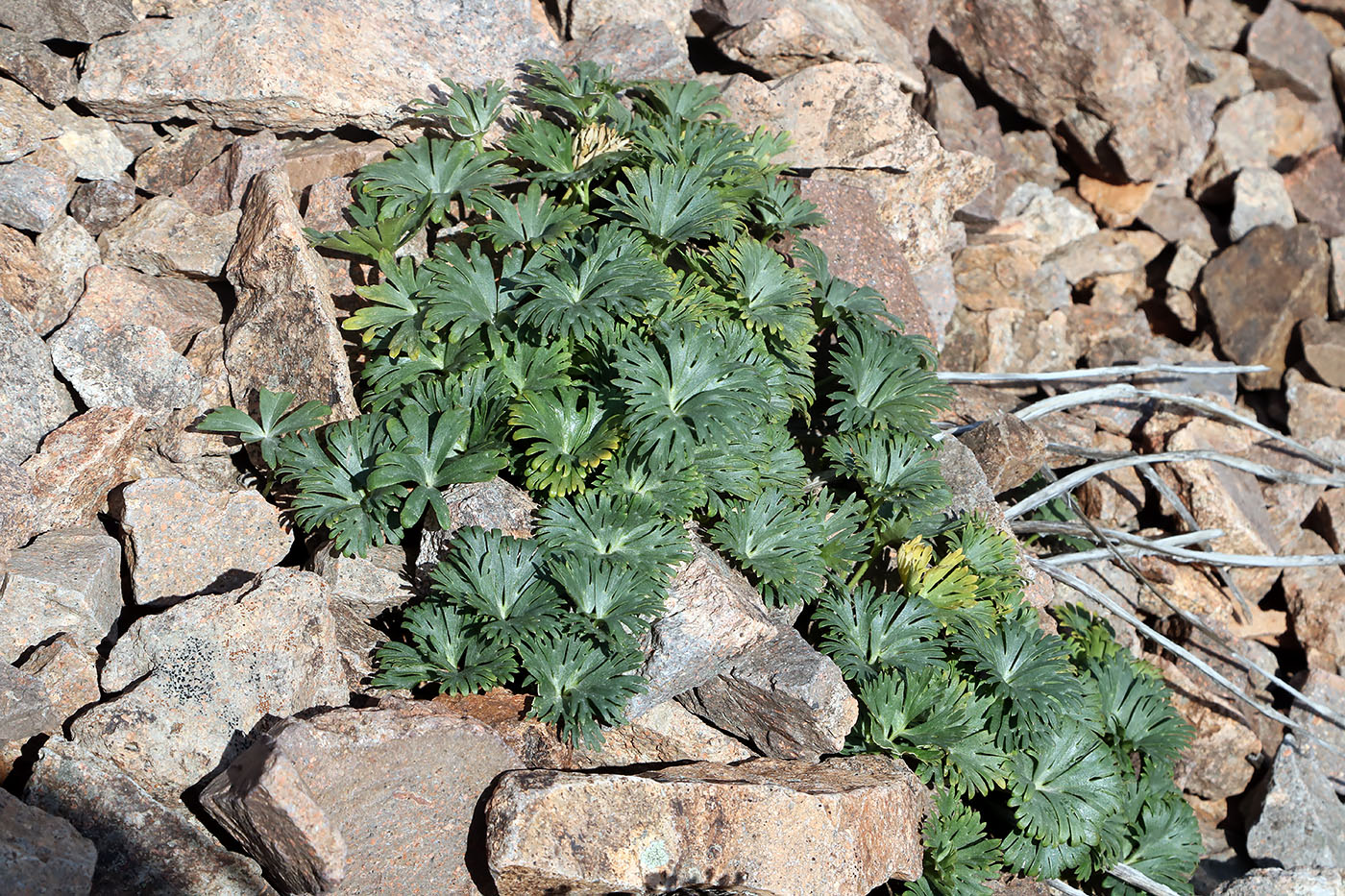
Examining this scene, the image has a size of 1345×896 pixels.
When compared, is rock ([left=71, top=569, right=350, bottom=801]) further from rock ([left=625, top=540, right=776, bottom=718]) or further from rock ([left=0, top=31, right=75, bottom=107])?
rock ([left=0, top=31, right=75, bottom=107])

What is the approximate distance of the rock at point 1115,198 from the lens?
780cm

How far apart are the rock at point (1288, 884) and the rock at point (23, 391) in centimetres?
558

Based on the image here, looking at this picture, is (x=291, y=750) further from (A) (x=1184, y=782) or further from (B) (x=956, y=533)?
(A) (x=1184, y=782)

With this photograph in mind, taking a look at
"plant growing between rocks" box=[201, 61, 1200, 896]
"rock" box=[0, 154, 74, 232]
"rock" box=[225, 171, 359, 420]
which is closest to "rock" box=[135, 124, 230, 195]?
"rock" box=[0, 154, 74, 232]

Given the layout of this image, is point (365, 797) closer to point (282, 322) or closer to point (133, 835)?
point (133, 835)

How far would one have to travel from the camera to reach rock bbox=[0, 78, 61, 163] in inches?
189

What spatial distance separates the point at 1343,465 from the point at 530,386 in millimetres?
5089

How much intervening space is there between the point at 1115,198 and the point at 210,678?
6.81 m

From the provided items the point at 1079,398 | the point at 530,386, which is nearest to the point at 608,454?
the point at 530,386

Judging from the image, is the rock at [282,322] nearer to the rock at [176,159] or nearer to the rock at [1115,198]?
the rock at [176,159]

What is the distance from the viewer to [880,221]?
5969mm

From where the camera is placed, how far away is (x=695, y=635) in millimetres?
3973

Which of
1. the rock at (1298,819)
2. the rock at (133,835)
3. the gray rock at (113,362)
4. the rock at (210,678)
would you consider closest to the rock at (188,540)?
the rock at (210,678)

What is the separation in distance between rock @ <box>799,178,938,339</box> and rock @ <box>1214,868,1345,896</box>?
118 inches
